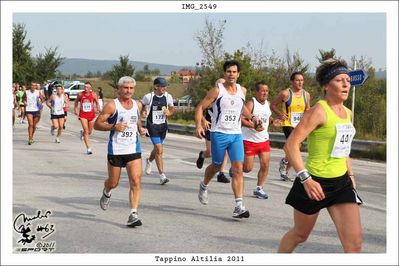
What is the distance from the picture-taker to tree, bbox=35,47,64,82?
48469mm

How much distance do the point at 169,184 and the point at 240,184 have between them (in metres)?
3.08

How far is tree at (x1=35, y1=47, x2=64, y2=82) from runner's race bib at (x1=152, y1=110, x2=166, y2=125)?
1553 inches

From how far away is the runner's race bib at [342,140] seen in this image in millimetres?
4652

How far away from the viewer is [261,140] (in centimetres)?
901

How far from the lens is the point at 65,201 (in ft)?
28.0

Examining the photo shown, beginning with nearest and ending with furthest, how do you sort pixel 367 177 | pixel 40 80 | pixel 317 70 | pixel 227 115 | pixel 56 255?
pixel 317 70 → pixel 56 255 → pixel 227 115 → pixel 367 177 → pixel 40 80

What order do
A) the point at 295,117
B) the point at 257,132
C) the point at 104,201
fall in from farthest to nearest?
the point at 295,117 → the point at 257,132 → the point at 104,201

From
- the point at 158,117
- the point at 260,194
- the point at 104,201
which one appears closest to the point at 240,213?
the point at 260,194

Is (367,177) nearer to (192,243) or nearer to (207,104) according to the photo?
(207,104)

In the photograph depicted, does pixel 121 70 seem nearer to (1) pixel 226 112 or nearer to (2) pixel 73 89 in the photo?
(2) pixel 73 89

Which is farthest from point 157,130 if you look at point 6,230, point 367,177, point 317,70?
point 317,70

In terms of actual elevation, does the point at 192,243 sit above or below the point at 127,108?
below

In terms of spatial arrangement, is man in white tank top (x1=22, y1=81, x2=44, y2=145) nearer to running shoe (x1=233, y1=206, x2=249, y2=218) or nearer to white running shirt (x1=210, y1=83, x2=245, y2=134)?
white running shirt (x1=210, y1=83, x2=245, y2=134)

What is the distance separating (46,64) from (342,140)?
4673 cm
